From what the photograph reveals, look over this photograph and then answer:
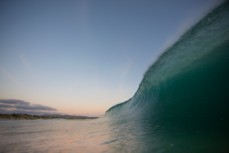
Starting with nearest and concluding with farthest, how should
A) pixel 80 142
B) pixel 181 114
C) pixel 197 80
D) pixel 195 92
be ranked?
1. pixel 80 142
2. pixel 181 114
3. pixel 195 92
4. pixel 197 80

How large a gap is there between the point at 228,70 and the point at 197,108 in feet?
5.39

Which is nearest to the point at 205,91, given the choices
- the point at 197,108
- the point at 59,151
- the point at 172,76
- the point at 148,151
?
the point at 197,108

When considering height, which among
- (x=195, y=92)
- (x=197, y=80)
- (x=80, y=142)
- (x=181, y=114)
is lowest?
(x=80, y=142)

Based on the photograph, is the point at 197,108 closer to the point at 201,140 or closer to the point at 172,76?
the point at 201,140

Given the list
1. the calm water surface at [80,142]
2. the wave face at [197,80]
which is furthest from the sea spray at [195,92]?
the calm water surface at [80,142]

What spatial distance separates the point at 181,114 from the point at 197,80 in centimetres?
157

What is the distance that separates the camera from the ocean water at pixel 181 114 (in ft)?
12.3

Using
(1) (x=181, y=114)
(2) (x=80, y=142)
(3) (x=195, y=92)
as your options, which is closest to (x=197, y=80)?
(3) (x=195, y=92)

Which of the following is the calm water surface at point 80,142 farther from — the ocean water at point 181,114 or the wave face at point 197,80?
the wave face at point 197,80

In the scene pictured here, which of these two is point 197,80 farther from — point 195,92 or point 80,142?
point 80,142

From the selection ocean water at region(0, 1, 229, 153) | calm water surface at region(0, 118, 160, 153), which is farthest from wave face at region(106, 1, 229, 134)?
calm water surface at region(0, 118, 160, 153)

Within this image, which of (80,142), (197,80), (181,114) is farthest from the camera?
(197,80)

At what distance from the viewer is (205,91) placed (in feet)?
20.0

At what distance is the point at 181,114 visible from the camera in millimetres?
6098
